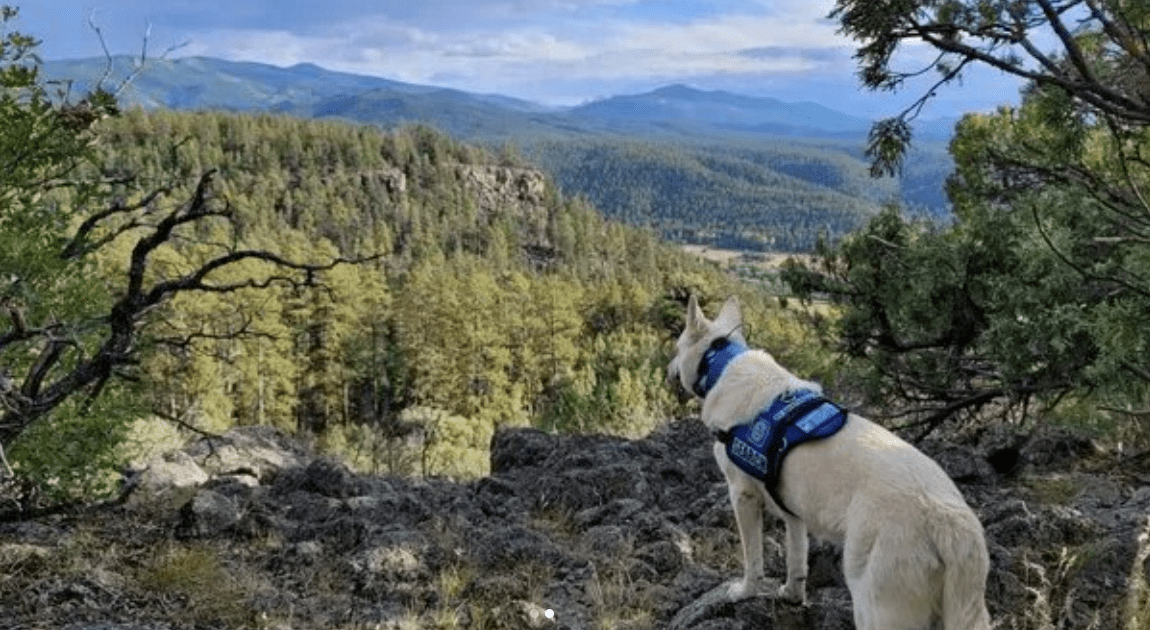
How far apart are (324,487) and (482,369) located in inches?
2431

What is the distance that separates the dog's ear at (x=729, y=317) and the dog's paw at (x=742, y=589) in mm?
1468

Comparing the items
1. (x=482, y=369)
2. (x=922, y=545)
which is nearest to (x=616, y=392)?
(x=922, y=545)

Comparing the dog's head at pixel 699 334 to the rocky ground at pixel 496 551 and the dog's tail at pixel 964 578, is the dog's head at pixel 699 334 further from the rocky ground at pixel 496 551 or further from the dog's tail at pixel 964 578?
the dog's tail at pixel 964 578

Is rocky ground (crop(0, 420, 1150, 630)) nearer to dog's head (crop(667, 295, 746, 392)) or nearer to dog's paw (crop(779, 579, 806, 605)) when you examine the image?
dog's paw (crop(779, 579, 806, 605))

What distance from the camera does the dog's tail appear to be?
3473mm

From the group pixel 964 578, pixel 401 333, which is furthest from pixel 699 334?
pixel 401 333

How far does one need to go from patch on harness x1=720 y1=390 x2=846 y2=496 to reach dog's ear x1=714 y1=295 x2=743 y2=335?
3.14ft

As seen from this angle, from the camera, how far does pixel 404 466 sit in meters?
13.3

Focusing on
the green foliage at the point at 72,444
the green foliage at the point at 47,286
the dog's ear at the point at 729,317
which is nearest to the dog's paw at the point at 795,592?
the dog's ear at the point at 729,317

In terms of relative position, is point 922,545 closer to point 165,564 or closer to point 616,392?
point 165,564

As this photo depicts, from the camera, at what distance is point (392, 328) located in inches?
2980

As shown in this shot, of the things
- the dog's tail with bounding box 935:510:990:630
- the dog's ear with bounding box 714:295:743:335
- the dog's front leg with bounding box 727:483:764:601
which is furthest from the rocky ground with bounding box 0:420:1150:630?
the dog's ear with bounding box 714:295:743:335

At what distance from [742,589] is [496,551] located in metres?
1.74

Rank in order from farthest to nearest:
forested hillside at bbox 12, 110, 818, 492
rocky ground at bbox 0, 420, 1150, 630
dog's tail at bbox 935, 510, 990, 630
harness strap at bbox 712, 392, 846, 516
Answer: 1. forested hillside at bbox 12, 110, 818, 492
2. rocky ground at bbox 0, 420, 1150, 630
3. harness strap at bbox 712, 392, 846, 516
4. dog's tail at bbox 935, 510, 990, 630
